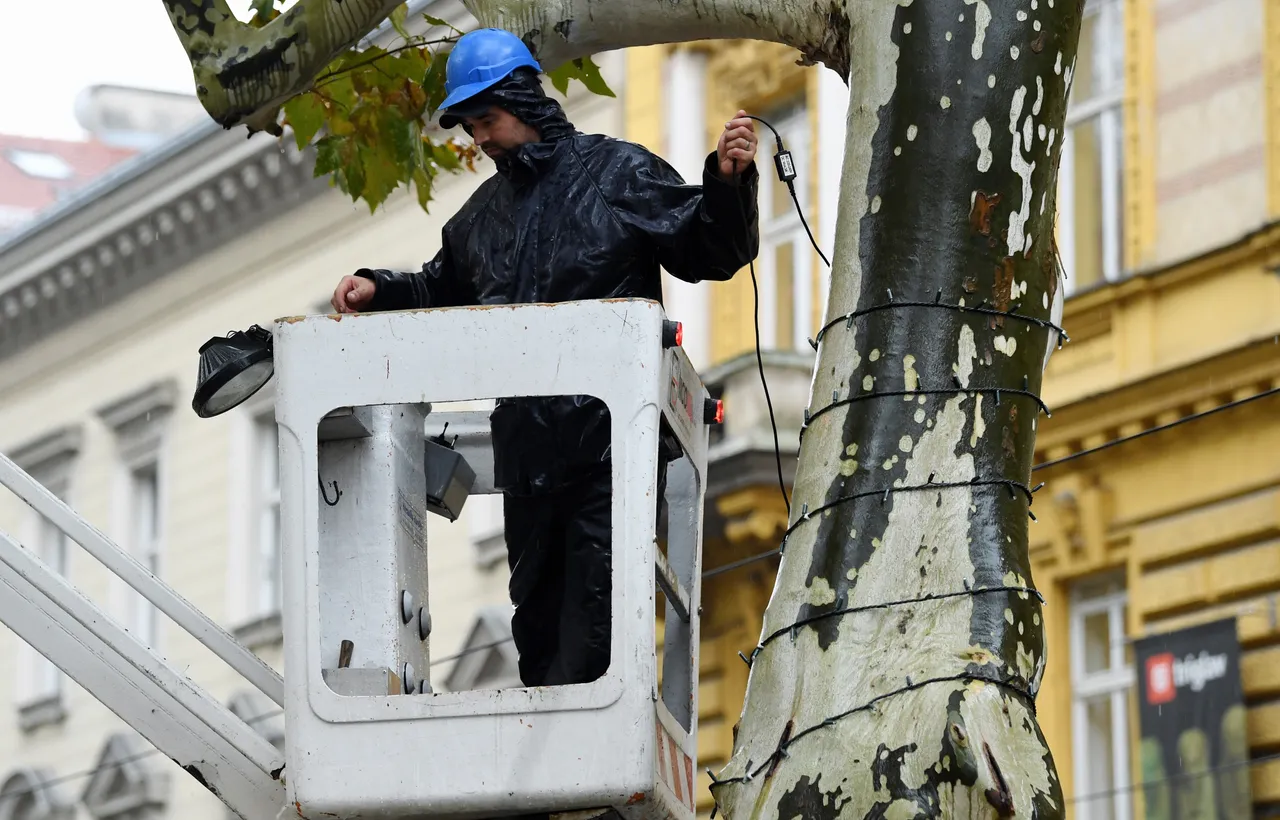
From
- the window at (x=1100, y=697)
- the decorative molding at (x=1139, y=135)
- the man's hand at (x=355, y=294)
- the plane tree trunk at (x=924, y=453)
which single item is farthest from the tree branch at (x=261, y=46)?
the window at (x=1100, y=697)

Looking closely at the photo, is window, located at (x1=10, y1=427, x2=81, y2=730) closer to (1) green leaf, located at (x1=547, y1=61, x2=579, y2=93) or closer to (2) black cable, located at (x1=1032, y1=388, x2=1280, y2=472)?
(2) black cable, located at (x1=1032, y1=388, x2=1280, y2=472)

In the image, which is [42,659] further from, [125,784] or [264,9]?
[264,9]

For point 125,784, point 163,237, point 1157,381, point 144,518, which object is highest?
point 163,237

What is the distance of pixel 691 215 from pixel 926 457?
3.26 feet

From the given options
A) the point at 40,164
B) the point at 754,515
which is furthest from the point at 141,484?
the point at 40,164

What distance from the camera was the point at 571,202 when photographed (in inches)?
217

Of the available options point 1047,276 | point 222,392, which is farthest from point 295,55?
point 1047,276

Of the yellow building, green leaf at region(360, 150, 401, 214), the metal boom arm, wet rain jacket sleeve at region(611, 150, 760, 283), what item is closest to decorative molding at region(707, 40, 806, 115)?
the yellow building

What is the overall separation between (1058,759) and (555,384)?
12.4m

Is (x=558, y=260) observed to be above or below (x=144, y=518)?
below

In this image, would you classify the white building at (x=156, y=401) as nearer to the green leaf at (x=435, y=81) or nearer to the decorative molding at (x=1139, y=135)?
the decorative molding at (x=1139, y=135)

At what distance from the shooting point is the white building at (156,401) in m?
25.2

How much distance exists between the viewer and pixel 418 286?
579cm

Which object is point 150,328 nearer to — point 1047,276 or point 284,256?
point 284,256
